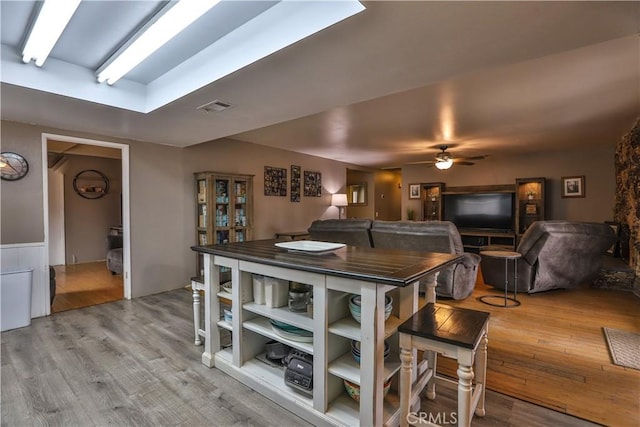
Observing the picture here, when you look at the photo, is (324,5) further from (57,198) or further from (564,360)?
(57,198)

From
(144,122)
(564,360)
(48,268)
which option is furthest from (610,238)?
(48,268)

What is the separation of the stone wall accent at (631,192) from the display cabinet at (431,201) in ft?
10.5

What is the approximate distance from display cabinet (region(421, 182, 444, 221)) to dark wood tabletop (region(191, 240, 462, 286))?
6.00 m

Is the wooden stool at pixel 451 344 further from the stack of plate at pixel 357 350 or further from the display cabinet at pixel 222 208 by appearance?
the display cabinet at pixel 222 208

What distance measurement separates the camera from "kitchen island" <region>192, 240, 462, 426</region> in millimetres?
1443

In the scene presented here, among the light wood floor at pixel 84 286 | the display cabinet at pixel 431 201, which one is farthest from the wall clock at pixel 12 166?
the display cabinet at pixel 431 201

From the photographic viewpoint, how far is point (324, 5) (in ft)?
5.08

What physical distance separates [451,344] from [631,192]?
4.81 m

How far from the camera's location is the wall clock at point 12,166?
315 centimetres

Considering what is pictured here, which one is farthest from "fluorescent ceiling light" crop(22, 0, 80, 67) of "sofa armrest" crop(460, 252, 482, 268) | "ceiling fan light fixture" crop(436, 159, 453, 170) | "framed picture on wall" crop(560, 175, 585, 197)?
"framed picture on wall" crop(560, 175, 585, 197)

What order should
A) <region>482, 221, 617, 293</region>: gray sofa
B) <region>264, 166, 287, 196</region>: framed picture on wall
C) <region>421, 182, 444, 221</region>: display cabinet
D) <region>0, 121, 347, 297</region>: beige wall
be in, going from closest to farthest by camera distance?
<region>0, 121, 347, 297</region>: beige wall < <region>482, 221, 617, 293</region>: gray sofa < <region>264, 166, 287, 196</region>: framed picture on wall < <region>421, 182, 444, 221</region>: display cabinet

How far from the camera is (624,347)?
100.0 inches

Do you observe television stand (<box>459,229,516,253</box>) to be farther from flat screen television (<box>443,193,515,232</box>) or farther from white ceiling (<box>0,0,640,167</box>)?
white ceiling (<box>0,0,640,167</box>)

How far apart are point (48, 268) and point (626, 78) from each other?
6.03 m
